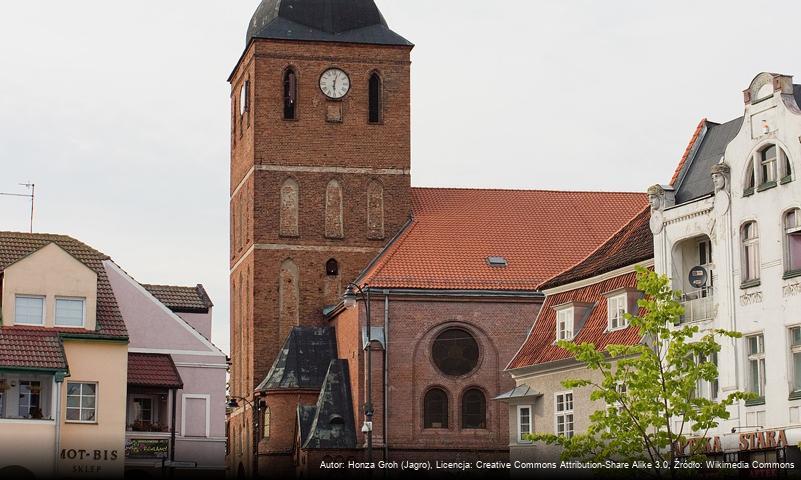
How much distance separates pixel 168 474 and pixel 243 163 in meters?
27.2

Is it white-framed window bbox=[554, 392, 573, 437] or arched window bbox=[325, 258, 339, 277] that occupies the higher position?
arched window bbox=[325, 258, 339, 277]

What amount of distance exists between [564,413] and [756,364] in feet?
35.7

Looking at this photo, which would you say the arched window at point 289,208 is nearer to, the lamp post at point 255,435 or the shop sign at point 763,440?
the lamp post at point 255,435

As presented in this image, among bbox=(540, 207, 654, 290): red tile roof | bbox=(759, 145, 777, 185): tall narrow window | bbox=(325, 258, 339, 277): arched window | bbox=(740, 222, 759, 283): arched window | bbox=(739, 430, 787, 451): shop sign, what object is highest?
bbox=(325, 258, 339, 277): arched window

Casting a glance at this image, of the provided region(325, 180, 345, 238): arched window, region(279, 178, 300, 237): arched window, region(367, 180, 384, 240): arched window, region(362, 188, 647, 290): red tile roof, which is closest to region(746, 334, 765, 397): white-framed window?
region(362, 188, 647, 290): red tile roof

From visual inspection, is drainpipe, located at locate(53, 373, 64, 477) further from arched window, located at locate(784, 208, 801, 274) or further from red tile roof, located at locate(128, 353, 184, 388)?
arched window, located at locate(784, 208, 801, 274)

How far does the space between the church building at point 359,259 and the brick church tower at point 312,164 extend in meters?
0.06

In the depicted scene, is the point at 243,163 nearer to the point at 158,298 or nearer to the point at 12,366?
the point at 158,298

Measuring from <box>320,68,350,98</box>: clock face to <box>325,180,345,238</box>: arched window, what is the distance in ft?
13.4

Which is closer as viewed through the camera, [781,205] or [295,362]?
[781,205]

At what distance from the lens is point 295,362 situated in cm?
7794

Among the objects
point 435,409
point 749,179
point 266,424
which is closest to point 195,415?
point 435,409

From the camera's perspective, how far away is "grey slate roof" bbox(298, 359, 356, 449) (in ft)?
241

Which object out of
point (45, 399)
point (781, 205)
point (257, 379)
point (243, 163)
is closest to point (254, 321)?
point (257, 379)
